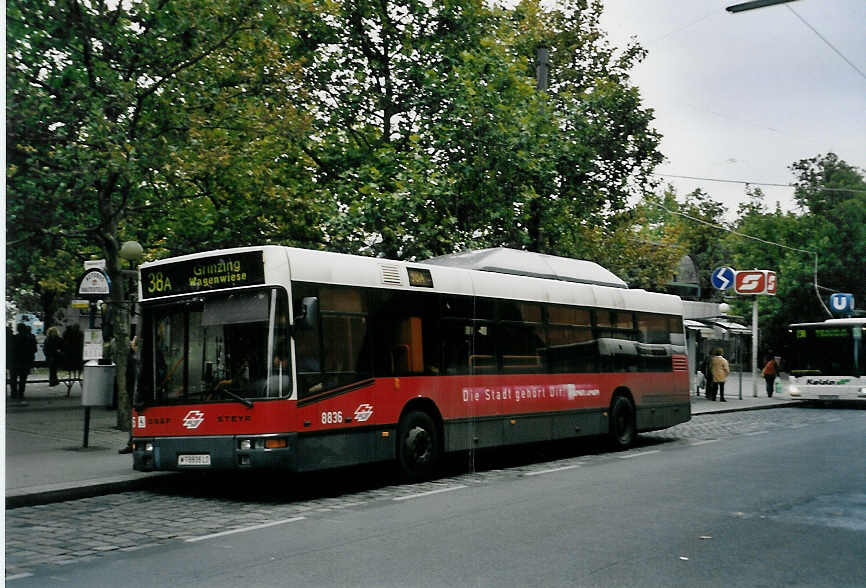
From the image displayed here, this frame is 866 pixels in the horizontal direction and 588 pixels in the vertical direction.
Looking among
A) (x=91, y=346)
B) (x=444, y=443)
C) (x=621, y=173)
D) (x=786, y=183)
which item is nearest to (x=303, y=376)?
(x=444, y=443)

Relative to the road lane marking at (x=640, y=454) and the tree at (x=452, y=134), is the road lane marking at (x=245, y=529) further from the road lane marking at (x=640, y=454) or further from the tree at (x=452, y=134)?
the tree at (x=452, y=134)

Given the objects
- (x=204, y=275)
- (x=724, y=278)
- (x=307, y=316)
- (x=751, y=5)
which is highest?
(x=751, y=5)

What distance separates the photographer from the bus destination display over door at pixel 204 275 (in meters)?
10.7

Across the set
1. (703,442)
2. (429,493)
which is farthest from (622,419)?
(429,493)

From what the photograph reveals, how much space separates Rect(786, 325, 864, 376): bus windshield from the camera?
99.0 feet

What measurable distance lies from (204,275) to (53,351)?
18.5 metres

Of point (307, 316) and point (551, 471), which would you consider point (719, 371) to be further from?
point (307, 316)

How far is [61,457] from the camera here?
43.8ft

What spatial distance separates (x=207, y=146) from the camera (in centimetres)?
1797

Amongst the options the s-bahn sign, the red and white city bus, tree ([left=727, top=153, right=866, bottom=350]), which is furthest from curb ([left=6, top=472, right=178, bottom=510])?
the s-bahn sign

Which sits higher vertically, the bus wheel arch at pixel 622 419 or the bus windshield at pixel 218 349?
the bus windshield at pixel 218 349

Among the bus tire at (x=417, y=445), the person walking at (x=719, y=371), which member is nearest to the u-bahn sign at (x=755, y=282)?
the person walking at (x=719, y=371)

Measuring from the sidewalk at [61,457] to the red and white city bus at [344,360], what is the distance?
0.72m

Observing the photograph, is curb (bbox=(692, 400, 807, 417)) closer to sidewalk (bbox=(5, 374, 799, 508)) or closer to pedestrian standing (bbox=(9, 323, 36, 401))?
sidewalk (bbox=(5, 374, 799, 508))
